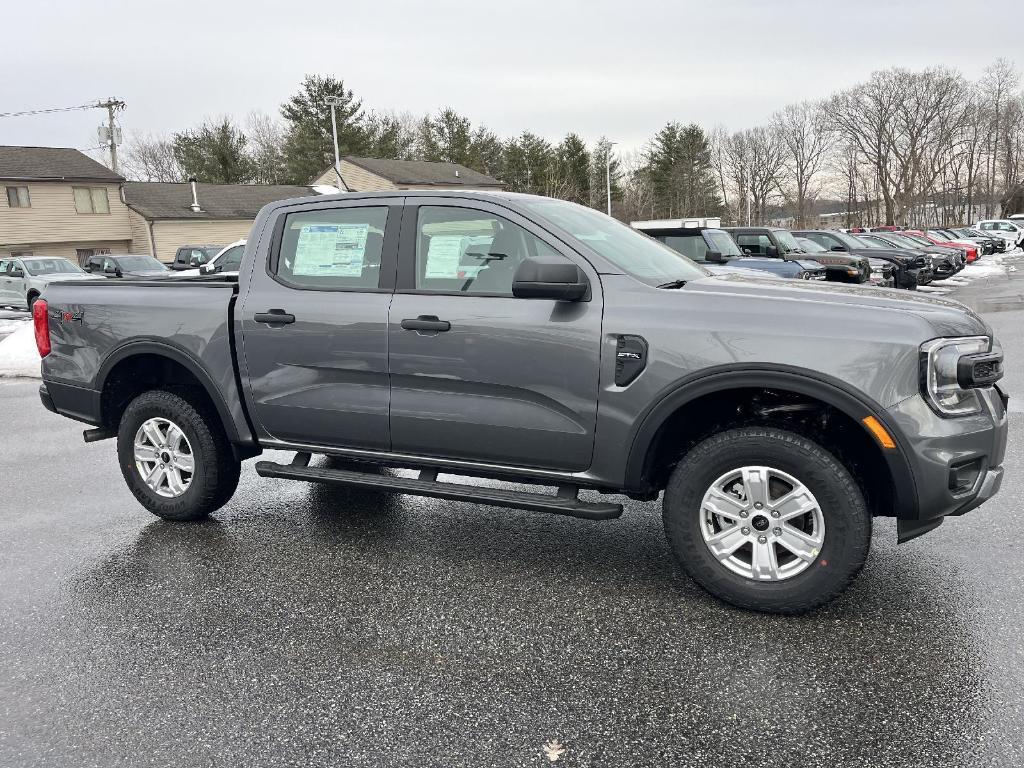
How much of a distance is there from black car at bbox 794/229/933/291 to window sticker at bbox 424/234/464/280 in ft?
61.7

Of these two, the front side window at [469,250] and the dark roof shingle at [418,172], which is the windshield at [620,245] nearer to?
the front side window at [469,250]

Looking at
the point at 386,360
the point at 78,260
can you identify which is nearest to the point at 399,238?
the point at 386,360

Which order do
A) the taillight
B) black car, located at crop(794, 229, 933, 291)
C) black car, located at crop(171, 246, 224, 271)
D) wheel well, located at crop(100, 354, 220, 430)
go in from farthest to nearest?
black car, located at crop(171, 246, 224, 271) → black car, located at crop(794, 229, 933, 291) → the taillight → wheel well, located at crop(100, 354, 220, 430)

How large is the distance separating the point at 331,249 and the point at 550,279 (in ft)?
4.92

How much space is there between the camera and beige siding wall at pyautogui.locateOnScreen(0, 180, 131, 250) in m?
40.6

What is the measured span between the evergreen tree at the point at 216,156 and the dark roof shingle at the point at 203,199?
1284cm

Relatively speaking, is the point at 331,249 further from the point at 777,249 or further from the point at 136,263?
the point at 136,263

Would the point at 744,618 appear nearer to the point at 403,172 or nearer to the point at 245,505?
the point at 245,505

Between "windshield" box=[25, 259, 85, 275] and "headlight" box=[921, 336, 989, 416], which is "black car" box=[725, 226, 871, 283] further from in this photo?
"windshield" box=[25, 259, 85, 275]

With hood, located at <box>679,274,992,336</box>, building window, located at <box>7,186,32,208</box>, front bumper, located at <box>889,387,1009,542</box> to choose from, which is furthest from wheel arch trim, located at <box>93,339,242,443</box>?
building window, located at <box>7,186,32,208</box>

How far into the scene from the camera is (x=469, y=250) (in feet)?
14.0

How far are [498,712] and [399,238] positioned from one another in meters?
2.44

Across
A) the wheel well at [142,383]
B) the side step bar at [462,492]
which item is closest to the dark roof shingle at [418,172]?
the wheel well at [142,383]

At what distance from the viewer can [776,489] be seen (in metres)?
Result: 3.65
